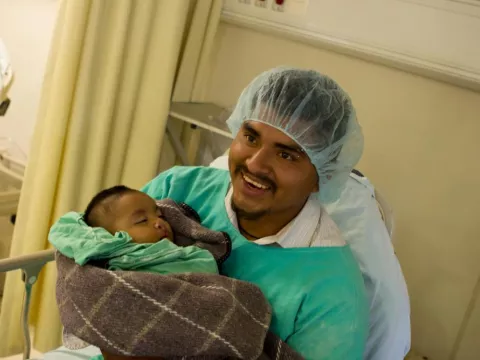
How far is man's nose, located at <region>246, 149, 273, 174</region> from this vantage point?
3.91 feet

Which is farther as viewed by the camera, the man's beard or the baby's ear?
the baby's ear

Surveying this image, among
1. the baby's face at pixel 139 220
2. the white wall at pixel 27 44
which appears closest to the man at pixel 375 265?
the baby's face at pixel 139 220

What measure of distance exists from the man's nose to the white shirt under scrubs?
16 cm

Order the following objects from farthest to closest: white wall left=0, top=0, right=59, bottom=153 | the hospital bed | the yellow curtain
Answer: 1. white wall left=0, top=0, right=59, bottom=153
2. the yellow curtain
3. the hospital bed

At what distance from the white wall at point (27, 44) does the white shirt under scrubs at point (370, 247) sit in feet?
4.57

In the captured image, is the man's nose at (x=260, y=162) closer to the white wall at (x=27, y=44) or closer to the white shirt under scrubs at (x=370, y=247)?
the white shirt under scrubs at (x=370, y=247)

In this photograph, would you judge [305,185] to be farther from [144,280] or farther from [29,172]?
[29,172]

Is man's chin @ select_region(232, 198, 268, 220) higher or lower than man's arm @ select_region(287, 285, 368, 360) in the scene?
higher

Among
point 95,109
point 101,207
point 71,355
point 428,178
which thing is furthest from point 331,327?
point 95,109

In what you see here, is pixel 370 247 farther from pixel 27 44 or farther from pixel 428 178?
pixel 27 44

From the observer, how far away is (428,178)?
184cm

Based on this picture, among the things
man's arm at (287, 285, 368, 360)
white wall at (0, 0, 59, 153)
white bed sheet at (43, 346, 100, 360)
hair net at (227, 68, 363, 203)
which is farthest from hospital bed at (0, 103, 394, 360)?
white wall at (0, 0, 59, 153)

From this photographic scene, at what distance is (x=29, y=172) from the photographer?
6.07 ft

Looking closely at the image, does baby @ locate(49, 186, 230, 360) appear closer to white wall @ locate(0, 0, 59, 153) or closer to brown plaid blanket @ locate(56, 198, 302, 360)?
brown plaid blanket @ locate(56, 198, 302, 360)
